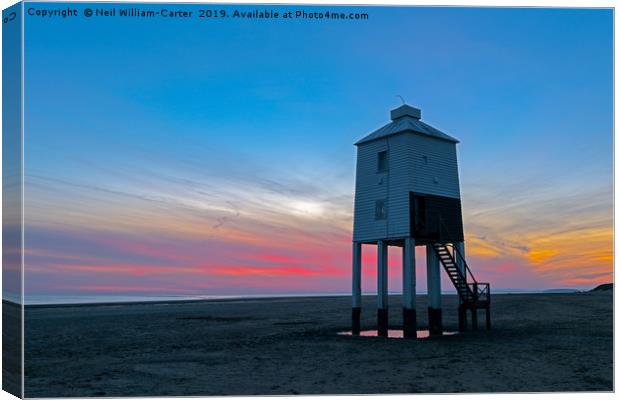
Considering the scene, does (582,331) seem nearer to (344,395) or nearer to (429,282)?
(429,282)

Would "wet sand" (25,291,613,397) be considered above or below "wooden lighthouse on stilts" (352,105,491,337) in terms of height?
below

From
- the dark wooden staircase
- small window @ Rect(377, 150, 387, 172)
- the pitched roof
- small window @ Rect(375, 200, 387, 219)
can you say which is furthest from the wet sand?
the pitched roof

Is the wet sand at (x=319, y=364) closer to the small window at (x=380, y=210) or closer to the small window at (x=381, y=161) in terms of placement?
the small window at (x=380, y=210)

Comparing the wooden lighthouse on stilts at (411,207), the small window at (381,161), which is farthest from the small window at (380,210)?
the small window at (381,161)

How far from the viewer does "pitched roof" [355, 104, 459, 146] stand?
96.6 feet

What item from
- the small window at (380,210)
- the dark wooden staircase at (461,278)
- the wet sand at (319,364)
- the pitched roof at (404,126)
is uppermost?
the pitched roof at (404,126)

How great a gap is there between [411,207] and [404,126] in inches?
135

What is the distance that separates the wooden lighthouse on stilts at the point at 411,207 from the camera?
29.0 metres

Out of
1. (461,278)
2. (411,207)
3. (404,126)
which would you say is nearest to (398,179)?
(411,207)

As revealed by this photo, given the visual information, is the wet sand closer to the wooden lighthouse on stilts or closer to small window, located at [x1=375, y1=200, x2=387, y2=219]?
the wooden lighthouse on stilts

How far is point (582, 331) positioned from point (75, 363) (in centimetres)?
2300

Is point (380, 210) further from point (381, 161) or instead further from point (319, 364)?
point (319, 364)

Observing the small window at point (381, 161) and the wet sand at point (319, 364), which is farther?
the small window at point (381, 161)

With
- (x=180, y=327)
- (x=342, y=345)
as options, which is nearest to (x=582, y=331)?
(x=342, y=345)
